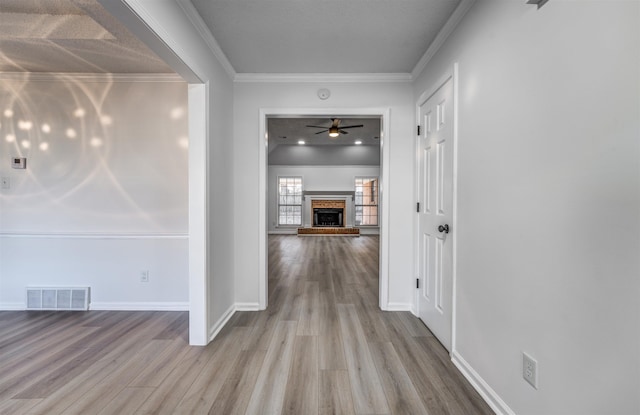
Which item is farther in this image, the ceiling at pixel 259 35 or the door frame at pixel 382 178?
the door frame at pixel 382 178

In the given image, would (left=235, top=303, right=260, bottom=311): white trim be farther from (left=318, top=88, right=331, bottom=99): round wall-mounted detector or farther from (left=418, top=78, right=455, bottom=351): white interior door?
(left=318, top=88, right=331, bottom=99): round wall-mounted detector

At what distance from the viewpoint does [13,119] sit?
285cm

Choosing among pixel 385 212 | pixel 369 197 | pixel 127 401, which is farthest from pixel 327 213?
pixel 127 401

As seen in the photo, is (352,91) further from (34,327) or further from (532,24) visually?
(34,327)

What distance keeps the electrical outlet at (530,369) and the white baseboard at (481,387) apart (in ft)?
0.83

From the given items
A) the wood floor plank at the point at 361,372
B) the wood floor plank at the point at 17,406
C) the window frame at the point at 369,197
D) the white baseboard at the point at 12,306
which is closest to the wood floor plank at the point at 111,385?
the wood floor plank at the point at 17,406

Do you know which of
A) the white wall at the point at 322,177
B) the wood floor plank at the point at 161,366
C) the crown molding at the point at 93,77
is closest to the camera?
the wood floor plank at the point at 161,366

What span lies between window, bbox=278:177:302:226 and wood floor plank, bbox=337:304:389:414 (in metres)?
6.99

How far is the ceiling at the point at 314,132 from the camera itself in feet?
19.5

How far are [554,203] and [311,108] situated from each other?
225cm

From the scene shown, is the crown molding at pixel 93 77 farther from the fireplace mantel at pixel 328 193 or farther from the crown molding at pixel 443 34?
the fireplace mantel at pixel 328 193

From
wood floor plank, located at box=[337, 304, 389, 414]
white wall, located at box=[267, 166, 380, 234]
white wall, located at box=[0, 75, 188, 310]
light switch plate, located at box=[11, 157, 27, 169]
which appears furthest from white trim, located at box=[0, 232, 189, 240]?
white wall, located at box=[267, 166, 380, 234]

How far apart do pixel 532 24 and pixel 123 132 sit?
3374 millimetres

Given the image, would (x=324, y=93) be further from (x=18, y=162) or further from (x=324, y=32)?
(x=18, y=162)
